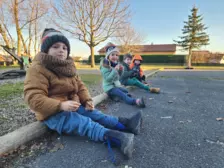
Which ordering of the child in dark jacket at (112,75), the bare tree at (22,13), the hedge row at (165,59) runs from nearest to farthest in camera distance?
the child in dark jacket at (112,75)
the bare tree at (22,13)
the hedge row at (165,59)

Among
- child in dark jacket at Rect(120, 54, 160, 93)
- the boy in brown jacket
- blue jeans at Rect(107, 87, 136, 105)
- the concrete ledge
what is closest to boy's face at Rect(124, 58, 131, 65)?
child in dark jacket at Rect(120, 54, 160, 93)

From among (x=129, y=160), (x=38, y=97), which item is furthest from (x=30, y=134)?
(x=129, y=160)

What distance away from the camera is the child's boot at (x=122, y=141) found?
1371mm

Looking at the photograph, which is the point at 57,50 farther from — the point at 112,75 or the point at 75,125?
the point at 112,75

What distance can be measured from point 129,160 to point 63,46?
57.4 inches

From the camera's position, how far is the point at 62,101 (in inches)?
70.7

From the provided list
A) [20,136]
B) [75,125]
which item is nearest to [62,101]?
[75,125]

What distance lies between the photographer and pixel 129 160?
53.2 inches

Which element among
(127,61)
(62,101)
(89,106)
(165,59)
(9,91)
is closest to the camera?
(62,101)

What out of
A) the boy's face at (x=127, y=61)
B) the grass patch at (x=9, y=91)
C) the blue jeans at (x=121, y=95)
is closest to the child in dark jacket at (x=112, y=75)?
the blue jeans at (x=121, y=95)

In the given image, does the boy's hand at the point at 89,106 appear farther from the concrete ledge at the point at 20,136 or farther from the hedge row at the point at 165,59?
the hedge row at the point at 165,59

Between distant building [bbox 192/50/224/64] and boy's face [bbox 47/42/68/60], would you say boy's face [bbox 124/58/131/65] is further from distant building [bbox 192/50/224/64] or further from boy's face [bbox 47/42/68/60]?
distant building [bbox 192/50/224/64]

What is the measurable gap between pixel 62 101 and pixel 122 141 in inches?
31.8

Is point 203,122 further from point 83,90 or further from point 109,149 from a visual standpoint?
point 83,90
